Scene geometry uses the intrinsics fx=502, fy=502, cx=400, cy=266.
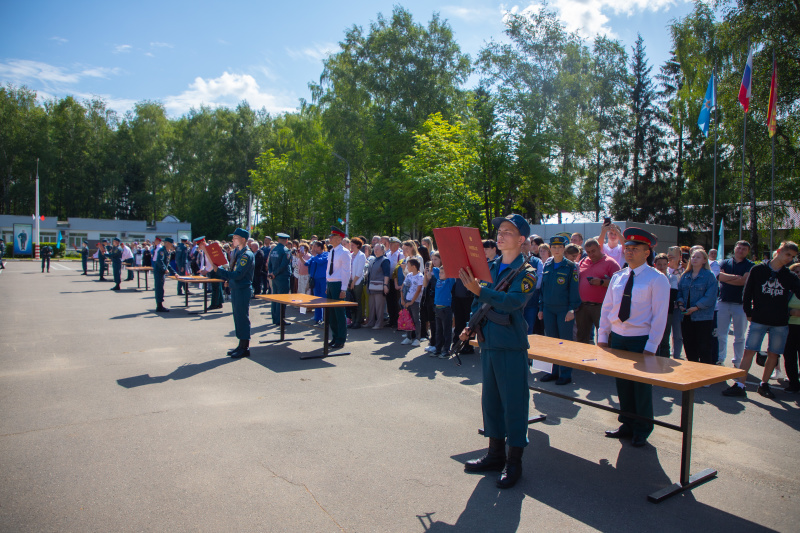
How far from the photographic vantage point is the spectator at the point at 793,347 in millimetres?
6711

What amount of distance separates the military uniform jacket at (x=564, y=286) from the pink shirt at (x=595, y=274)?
0.12 metres

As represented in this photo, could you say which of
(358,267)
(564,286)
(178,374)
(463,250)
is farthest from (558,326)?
(358,267)

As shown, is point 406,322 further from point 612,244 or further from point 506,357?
point 506,357

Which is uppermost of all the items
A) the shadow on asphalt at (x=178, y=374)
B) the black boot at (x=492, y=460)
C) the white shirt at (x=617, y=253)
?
the white shirt at (x=617, y=253)

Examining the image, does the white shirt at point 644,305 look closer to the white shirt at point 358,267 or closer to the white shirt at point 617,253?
the white shirt at point 617,253

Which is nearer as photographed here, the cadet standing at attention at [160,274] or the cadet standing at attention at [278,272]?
the cadet standing at attention at [278,272]

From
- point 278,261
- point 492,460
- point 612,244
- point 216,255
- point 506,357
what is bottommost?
point 492,460

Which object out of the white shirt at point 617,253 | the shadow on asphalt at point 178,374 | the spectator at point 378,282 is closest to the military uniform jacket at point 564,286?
the white shirt at point 617,253

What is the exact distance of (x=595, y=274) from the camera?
6.90 m

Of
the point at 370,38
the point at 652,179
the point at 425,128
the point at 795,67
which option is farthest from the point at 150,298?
the point at 652,179

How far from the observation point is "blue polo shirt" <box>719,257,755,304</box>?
24.7 ft

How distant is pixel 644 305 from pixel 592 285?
2309mm

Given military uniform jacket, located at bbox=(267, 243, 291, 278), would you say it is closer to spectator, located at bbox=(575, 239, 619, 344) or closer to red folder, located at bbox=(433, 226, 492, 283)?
spectator, located at bbox=(575, 239, 619, 344)

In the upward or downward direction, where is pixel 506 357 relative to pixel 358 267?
downward
